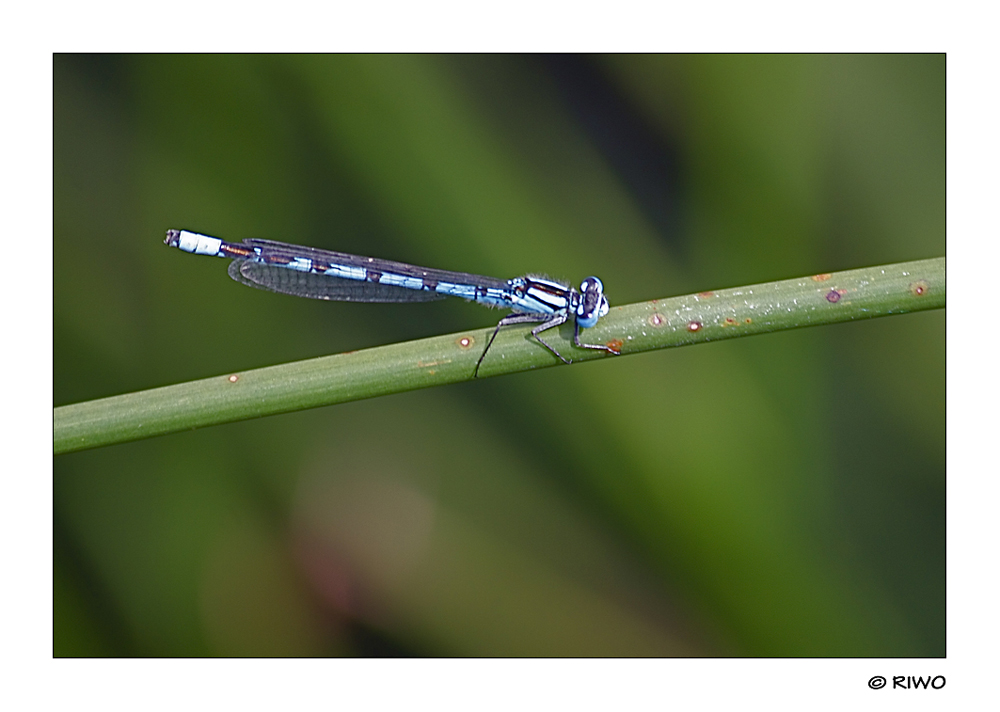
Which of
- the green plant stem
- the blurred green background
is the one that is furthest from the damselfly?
the green plant stem

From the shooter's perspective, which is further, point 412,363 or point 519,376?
point 519,376

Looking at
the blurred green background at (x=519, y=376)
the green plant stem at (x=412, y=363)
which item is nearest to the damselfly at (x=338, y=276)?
the blurred green background at (x=519, y=376)

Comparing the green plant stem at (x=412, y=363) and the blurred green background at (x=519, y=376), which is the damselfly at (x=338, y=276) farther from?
the green plant stem at (x=412, y=363)

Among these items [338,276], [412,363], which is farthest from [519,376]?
[412,363]

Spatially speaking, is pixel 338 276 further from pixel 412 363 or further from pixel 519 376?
pixel 412 363

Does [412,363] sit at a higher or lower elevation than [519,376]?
lower

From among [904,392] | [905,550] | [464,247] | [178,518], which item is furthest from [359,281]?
[905,550]

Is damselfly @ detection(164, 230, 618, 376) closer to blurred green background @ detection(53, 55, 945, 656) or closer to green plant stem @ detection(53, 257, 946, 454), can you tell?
blurred green background @ detection(53, 55, 945, 656)
